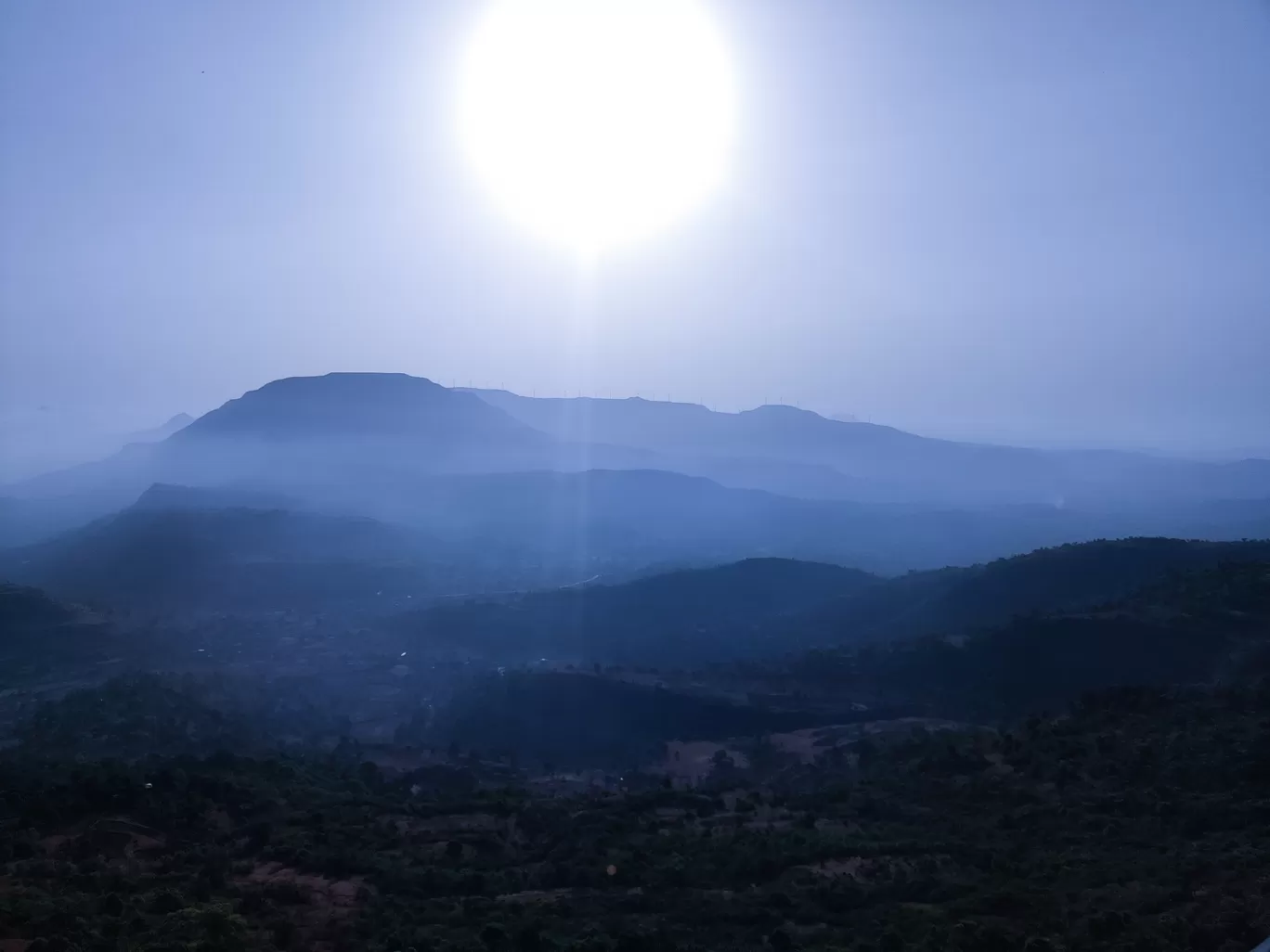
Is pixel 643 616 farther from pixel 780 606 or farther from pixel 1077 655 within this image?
pixel 1077 655

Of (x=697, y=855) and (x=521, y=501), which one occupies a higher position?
(x=521, y=501)

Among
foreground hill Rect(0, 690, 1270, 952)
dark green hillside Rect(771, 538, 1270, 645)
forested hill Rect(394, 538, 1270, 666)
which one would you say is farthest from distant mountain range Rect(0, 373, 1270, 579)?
foreground hill Rect(0, 690, 1270, 952)

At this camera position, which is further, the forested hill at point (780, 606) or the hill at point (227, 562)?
the hill at point (227, 562)

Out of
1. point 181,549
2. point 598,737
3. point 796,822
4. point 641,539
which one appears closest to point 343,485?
point 641,539

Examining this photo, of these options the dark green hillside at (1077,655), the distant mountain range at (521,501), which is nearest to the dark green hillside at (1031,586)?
the dark green hillside at (1077,655)

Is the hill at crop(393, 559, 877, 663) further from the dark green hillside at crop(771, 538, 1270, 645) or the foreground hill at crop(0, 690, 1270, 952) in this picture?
the foreground hill at crop(0, 690, 1270, 952)

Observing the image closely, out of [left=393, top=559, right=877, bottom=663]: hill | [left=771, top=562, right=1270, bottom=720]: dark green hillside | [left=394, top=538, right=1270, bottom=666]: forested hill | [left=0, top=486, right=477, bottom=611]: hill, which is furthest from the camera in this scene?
[left=0, top=486, right=477, bottom=611]: hill

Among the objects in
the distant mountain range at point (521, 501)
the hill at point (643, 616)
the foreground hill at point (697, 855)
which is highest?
the distant mountain range at point (521, 501)

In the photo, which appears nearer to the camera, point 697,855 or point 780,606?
point 697,855

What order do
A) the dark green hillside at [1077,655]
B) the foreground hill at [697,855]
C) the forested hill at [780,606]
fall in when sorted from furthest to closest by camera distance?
the forested hill at [780,606] < the dark green hillside at [1077,655] < the foreground hill at [697,855]

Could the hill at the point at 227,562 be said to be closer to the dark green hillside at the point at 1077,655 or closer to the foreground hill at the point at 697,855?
the dark green hillside at the point at 1077,655

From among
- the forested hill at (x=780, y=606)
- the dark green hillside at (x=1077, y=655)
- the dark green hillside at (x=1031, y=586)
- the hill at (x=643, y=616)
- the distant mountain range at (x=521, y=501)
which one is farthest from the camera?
the distant mountain range at (x=521, y=501)

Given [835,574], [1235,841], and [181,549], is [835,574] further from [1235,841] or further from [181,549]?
[1235,841]

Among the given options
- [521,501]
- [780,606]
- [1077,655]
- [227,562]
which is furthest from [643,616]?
[521,501]
